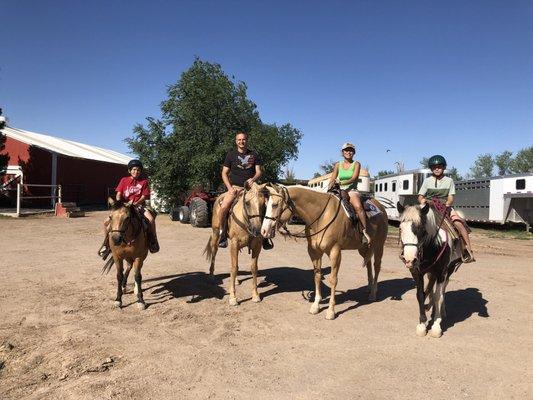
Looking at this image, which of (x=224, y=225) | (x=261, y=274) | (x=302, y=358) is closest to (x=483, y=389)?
(x=302, y=358)

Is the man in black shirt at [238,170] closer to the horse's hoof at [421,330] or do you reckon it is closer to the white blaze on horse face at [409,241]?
the white blaze on horse face at [409,241]

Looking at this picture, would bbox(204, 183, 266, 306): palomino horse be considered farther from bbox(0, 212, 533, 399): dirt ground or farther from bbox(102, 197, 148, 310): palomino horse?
bbox(102, 197, 148, 310): palomino horse

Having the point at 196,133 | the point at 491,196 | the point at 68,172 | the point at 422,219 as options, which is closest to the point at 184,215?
the point at 196,133

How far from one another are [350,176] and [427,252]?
189 centimetres

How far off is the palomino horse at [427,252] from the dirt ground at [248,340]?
461 millimetres

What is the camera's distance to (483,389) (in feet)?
12.5

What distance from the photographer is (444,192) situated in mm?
5844

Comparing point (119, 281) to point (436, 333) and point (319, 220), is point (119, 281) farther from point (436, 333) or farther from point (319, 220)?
point (436, 333)

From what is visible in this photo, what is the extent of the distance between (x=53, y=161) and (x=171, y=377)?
948 inches

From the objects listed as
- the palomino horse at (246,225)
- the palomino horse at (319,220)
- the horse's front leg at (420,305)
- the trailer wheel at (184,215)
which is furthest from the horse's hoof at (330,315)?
the trailer wheel at (184,215)

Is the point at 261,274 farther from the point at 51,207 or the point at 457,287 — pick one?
the point at 51,207

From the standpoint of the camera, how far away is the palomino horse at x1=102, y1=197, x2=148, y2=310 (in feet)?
18.1

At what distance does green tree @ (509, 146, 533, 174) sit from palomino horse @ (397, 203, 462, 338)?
63474mm

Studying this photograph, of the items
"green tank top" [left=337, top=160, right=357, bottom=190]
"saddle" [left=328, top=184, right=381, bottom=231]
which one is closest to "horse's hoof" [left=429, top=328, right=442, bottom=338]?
"saddle" [left=328, top=184, right=381, bottom=231]
